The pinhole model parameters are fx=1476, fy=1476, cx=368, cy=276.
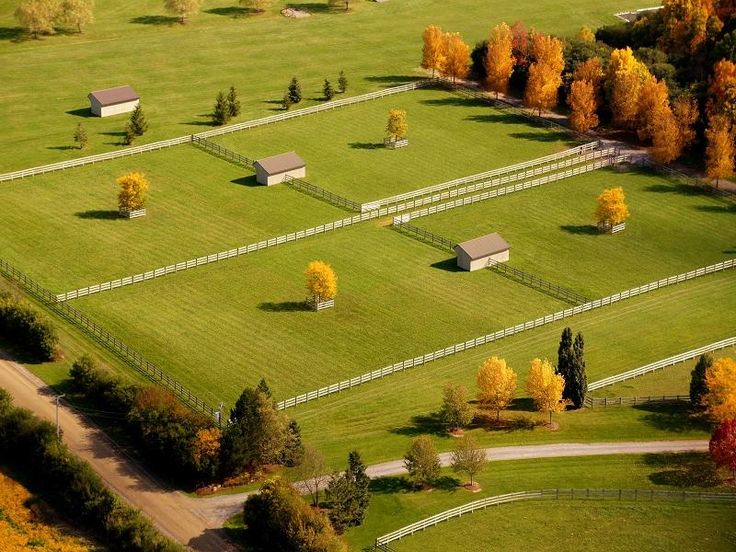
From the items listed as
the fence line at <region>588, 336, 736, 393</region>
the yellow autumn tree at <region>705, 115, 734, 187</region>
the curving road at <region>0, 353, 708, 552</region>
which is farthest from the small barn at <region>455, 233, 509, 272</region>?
the yellow autumn tree at <region>705, 115, 734, 187</region>

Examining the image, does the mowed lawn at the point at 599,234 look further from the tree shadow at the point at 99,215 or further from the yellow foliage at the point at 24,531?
the yellow foliage at the point at 24,531

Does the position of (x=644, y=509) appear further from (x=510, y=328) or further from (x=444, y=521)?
(x=510, y=328)

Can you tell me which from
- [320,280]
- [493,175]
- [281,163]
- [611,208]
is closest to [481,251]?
[611,208]

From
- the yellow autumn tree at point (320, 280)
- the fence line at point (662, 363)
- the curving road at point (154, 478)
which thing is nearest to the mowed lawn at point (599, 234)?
the fence line at point (662, 363)

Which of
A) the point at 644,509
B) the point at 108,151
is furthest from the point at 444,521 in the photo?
the point at 108,151

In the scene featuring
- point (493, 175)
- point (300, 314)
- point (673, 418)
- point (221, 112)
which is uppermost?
point (221, 112)

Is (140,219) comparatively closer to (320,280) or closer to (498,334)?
(320,280)

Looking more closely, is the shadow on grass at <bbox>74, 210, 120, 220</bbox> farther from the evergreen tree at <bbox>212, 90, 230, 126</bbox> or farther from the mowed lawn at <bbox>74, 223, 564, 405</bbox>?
the evergreen tree at <bbox>212, 90, 230, 126</bbox>

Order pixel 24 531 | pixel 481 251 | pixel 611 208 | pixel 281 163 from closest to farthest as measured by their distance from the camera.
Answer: pixel 24 531 → pixel 481 251 → pixel 611 208 → pixel 281 163
